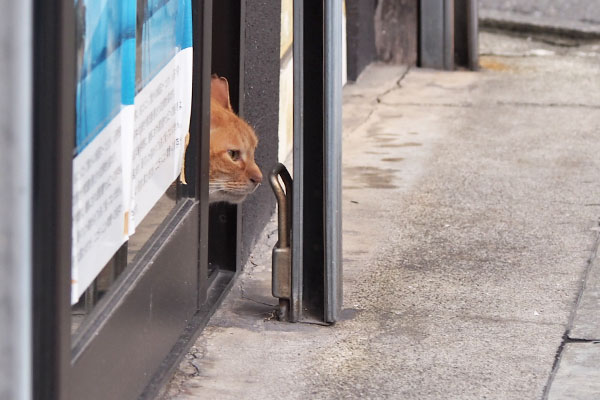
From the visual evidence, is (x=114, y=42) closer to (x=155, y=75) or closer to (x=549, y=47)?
(x=155, y=75)

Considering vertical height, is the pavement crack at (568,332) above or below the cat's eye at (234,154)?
below

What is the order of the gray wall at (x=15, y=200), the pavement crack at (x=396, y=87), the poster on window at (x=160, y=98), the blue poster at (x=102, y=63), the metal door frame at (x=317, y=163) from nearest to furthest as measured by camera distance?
the gray wall at (x=15, y=200) < the blue poster at (x=102, y=63) < the poster on window at (x=160, y=98) < the metal door frame at (x=317, y=163) < the pavement crack at (x=396, y=87)

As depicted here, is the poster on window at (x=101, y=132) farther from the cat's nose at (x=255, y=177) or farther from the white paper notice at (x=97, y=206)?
the cat's nose at (x=255, y=177)

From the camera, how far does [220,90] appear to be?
3.58 metres

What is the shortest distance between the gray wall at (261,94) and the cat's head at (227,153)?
0.26m

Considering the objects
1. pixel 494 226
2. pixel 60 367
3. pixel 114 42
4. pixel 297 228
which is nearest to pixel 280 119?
pixel 494 226

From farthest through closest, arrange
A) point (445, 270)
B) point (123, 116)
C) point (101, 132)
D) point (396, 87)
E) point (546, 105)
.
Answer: point (396, 87), point (546, 105), point (445, 270), point (123, 116), point (101, 132)

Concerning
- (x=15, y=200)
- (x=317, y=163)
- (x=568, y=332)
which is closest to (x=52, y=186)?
(x=15, y=200)

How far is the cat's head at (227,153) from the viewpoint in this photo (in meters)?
3.54

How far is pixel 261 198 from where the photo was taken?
426 centimetres

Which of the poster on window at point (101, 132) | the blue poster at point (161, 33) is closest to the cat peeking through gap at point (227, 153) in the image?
the blue poster at point (161, 33)

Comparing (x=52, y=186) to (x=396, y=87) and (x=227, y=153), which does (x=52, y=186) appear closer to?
(x=227, y=153)

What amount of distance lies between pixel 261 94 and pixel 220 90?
21.1 inches

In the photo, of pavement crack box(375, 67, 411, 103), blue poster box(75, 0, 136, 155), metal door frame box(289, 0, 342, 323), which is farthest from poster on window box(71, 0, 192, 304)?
pavement crack box(375, 67, 411, 103)
